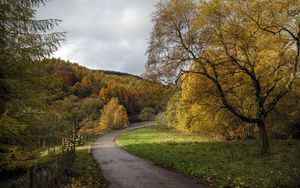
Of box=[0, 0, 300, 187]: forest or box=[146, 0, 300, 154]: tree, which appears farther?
box=[146, 0, 300, 154]: tree

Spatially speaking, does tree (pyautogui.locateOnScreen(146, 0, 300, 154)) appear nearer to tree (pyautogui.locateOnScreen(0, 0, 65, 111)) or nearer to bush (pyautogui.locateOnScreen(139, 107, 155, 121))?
tree (pyautogui.locateOnScreen(0, 0, 65, 111))

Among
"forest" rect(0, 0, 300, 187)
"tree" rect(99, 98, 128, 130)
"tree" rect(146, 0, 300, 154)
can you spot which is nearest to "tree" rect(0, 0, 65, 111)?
"forest" rect(0, 0, 300, 187)

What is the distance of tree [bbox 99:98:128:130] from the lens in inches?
3589

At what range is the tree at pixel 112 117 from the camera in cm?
9115

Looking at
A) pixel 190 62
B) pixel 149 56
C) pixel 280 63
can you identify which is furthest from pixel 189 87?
pixel 280 63

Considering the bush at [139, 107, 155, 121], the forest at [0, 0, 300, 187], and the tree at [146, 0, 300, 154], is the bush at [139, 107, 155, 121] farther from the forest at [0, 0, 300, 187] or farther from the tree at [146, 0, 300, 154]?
the tree at [146, 0, 300, 154]

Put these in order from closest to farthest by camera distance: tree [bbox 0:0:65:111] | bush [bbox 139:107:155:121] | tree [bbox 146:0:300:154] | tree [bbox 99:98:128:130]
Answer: tree [bbox 0:0:65:111] < tree [bbox 146:0:300:154] < tree [bbox 99:98:128:130] < bush [bbox 139:107:155:121]

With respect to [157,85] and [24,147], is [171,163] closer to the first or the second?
[157,85]

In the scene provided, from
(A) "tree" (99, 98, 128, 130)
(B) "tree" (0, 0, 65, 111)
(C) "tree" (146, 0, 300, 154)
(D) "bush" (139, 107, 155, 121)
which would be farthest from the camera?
(D) "bush" (139, 107, 155, 121)

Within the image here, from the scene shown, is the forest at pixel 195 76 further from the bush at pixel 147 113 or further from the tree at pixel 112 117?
the bush at pixel 147 113

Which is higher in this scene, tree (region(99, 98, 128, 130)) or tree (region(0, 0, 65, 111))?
tree (region(99, 98, 128, 130))

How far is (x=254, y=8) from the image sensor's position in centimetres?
2020

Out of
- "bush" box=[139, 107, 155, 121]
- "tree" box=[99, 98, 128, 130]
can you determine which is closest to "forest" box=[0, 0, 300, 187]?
"tree" box=[99, 98, 128, 130]

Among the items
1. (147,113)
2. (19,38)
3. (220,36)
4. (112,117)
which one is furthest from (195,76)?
(147,113)
